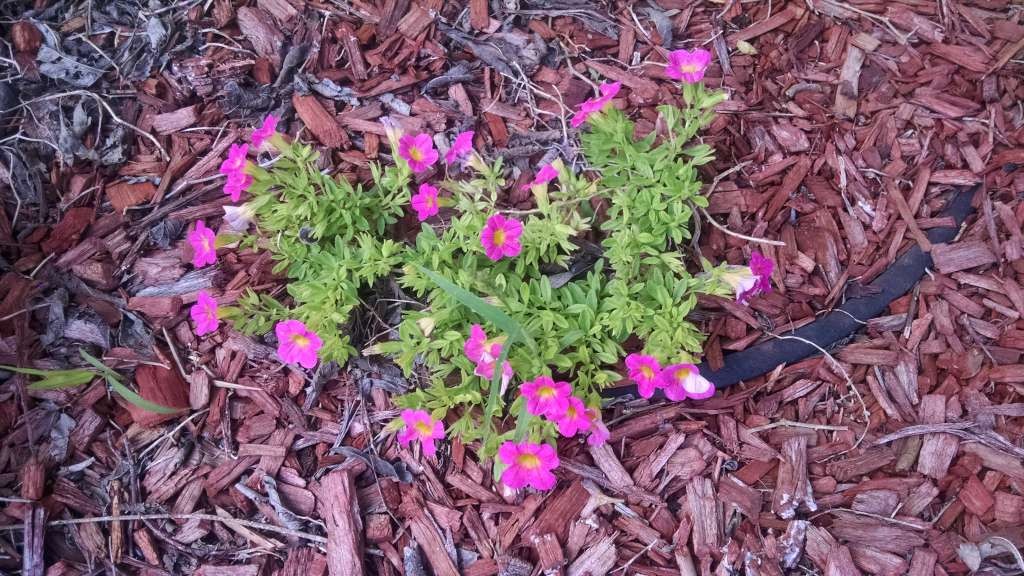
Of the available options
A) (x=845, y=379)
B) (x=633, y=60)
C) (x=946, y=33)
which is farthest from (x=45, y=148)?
(x=946, y=33)

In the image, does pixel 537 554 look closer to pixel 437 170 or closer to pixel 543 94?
pixel 437 170

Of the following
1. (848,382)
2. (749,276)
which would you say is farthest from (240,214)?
(848,382)

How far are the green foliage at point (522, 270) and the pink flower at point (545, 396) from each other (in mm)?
136

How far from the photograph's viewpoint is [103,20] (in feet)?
9.74

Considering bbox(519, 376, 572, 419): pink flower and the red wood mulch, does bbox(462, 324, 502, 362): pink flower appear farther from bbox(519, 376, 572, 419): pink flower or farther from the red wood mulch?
the red wood mulch

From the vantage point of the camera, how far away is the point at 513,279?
2318mm

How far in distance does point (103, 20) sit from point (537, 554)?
2732mm

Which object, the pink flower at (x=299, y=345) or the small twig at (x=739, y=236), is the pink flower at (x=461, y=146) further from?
the small twig at (x=739, y=236)

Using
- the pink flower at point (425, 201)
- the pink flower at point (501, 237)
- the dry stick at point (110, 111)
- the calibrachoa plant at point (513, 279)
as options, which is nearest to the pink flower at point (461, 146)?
the calibrachoa plant at point (513, 279)

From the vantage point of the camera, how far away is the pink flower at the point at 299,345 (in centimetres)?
213

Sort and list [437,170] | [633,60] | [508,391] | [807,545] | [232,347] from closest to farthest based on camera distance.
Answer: [807,545]
[508,391]
[232,347]
[437,170]
[633,60]

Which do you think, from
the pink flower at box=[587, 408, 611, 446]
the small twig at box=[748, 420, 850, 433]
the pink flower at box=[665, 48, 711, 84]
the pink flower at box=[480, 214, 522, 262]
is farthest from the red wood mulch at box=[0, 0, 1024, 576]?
the pink flower at box=[480, 214, 522, 262]

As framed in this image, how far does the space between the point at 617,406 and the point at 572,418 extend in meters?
0.45

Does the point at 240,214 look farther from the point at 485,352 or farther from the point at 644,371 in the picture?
the point at 644,371
